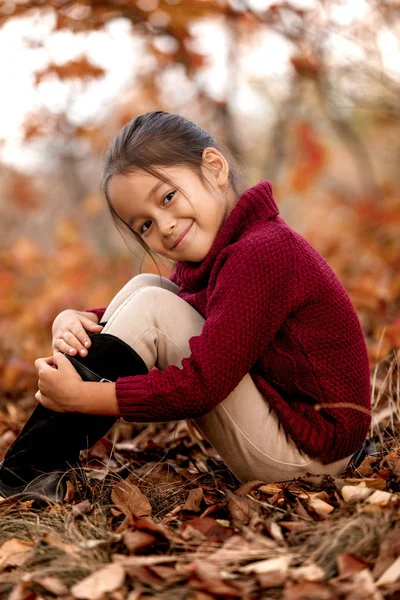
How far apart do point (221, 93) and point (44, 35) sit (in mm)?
1657

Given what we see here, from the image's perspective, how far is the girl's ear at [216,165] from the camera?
1901 millimetres

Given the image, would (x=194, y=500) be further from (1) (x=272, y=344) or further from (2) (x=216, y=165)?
(2) (x=216, y=165)

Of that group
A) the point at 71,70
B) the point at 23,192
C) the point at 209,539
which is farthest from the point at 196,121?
the point at 209,539

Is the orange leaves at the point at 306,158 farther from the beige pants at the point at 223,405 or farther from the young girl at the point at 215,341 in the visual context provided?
the beige pants at the point at 223,405

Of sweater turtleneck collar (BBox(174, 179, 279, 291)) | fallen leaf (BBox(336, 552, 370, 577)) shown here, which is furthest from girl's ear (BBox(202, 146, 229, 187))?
fallen leaf (BBox(336, 552, 370, 577))

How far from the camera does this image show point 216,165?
1916 mm

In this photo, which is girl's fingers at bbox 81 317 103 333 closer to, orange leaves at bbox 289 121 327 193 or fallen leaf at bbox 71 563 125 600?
fallen leaf at bbox 71 563 125 600

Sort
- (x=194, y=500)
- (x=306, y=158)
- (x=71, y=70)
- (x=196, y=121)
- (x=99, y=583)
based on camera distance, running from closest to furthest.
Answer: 1. (x=99, y=583)
2. (x=194, y=500)
3. (x=71, y=70)
4. (x=196, y=121)
5. (x=306, y=158)

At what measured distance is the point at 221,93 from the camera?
5.10 metres

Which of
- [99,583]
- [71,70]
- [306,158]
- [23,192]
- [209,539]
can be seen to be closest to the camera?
[99,583]

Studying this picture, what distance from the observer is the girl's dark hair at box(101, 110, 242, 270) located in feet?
5.92

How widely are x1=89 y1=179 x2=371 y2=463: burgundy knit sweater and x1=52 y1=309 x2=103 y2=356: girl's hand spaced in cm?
19

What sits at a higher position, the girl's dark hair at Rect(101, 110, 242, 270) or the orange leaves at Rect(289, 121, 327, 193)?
the girl's dark hair at Rect(101, 110, 242, 270)

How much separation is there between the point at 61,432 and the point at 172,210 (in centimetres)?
66
